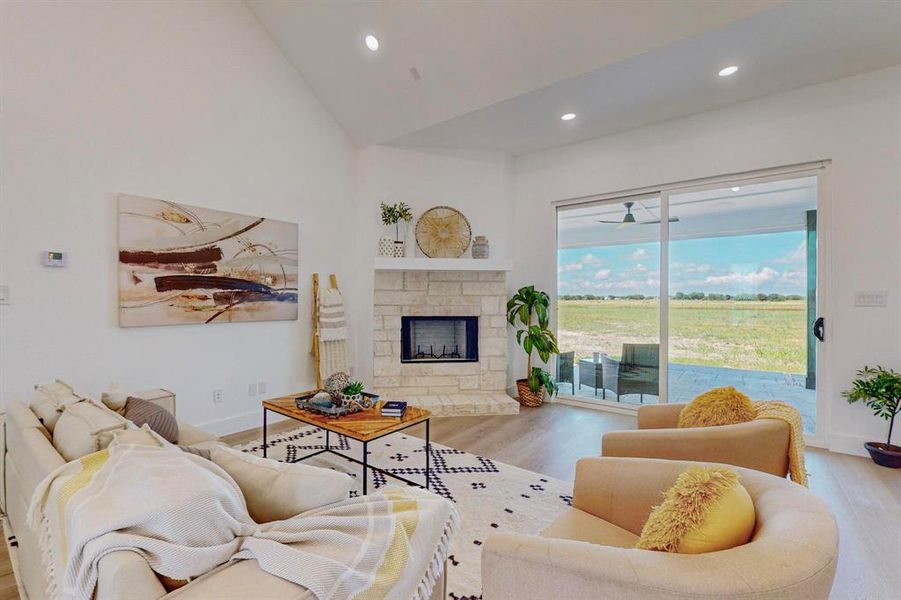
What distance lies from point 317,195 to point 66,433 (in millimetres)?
3369

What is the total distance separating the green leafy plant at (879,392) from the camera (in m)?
2.93

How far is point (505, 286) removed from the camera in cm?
486

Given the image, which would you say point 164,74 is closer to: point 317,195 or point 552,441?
point 317,195

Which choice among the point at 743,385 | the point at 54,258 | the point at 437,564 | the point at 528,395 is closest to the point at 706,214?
the point at 743,385

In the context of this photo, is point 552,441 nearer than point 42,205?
No

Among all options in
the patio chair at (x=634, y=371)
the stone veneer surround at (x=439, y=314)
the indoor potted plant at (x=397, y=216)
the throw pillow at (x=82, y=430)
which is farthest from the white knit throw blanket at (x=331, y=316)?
the patio chair at (x=634, y=371)

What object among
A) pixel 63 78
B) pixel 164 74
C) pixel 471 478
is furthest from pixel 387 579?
pixel 164 74

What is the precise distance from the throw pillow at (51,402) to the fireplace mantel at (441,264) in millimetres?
2791

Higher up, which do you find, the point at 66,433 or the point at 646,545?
the point at 66,433

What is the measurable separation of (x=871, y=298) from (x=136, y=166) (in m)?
5.75

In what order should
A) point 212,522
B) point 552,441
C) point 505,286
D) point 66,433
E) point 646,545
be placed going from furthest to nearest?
point 505,286
point 552,441
point 66,433
point 646,545
point 212,522

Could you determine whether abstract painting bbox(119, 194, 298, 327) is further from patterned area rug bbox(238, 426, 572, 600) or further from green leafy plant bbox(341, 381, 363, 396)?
green leafy plant bbox(341, 381, 363, 396)

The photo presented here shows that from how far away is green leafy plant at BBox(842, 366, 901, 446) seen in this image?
9.61 feet

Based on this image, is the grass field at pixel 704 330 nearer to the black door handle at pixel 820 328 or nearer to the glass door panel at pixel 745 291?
the glass door panel at pixel 745 291
